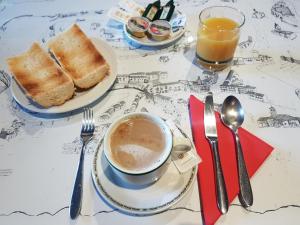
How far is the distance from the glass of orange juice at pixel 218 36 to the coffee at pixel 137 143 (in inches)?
14.8

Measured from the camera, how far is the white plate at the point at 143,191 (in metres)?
0.63

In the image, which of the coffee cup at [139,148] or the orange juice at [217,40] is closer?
the coffee cup at [139,148]

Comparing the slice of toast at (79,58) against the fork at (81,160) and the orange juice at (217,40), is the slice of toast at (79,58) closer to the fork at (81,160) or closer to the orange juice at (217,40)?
the fork at (81,160)

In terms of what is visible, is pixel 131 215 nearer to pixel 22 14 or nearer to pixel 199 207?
pixel 199 207

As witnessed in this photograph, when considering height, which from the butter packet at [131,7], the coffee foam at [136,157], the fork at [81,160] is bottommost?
the fork at [81,160]

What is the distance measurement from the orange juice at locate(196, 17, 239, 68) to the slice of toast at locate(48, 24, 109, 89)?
318 mm

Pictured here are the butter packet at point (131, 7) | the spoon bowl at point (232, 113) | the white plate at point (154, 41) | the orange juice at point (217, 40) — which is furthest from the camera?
the butter packet at point (131, 7)

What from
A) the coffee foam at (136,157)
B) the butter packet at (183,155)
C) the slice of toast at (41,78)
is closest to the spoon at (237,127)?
the butter packet at (183,155)

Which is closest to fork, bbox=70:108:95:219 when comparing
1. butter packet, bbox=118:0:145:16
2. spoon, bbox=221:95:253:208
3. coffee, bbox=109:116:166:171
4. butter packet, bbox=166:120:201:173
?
coffee, bbox=109:116:166:171

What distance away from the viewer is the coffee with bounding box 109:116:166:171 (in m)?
0.63

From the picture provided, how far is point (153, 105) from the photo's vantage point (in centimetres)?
88

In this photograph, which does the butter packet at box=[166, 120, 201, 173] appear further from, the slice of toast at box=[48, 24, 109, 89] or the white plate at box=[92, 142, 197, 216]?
the slice of toast at box=[48, 24, 109, 89]

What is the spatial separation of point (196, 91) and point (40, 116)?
478 millimetres

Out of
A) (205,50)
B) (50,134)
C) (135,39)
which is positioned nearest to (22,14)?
→ (135,39)
